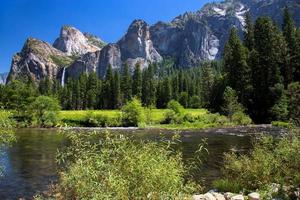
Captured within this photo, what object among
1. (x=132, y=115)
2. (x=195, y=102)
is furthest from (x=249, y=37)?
(x=195, y=102)

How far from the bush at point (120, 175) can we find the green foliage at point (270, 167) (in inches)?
260

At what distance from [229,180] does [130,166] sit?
32.6 ft

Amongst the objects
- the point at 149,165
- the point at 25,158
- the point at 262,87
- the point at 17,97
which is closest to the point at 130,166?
the point at 149,165

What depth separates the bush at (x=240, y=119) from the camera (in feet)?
256

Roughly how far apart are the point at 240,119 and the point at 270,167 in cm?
6372

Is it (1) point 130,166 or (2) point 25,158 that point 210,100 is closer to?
(2) point 25,158

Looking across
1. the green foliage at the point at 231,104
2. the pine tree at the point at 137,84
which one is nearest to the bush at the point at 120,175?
the green foliage at the point at 231,104

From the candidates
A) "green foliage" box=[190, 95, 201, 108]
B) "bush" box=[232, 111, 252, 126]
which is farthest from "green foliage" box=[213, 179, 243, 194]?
"green foliage" box=[190, 95, 201, 108]

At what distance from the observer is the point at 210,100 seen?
98.5 m

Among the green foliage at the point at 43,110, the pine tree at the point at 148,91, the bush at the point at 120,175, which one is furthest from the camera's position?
the pine tree at the point at 148,91

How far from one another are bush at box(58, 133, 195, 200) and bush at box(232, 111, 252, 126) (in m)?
70.2

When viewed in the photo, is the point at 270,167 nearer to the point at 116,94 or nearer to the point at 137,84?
the point at 116,94

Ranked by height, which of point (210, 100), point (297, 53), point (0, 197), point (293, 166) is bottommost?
point (0, 197)

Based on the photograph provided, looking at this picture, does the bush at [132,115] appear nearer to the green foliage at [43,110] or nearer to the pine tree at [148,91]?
the green foliage at [43,110]
